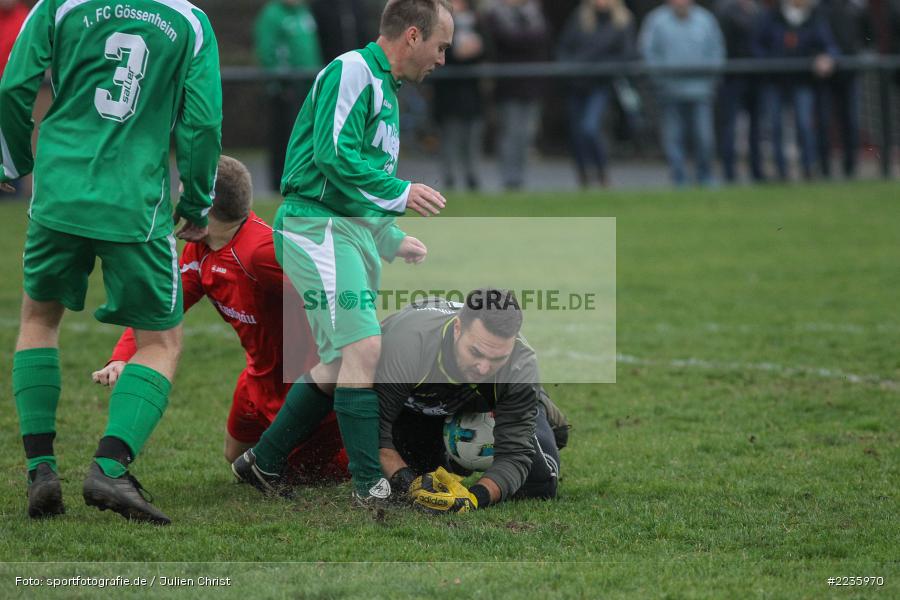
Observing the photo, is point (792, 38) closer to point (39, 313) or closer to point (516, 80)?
point (516, 80)

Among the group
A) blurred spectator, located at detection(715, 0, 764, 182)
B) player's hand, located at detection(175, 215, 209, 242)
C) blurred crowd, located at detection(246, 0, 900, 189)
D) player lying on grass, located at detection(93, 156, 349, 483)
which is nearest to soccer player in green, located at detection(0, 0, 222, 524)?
player's hand, located at detection(175, 215, 209, 242)

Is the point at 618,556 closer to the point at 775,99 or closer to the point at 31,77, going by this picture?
the point at 31,77

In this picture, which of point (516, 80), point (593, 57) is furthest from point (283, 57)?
point (593, 57)

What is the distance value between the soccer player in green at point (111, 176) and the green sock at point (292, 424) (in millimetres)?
533

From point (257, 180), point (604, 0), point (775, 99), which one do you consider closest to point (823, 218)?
point (775, 99)

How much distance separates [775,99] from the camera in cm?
1595

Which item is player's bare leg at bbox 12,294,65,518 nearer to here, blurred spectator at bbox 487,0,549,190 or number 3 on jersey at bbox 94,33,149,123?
number 3 on jersey at bbox 94,33,149,123

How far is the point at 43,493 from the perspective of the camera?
4410 millimetres

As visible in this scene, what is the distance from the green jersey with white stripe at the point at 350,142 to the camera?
15.0ft

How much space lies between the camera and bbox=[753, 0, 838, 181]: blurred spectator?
52.3 feet

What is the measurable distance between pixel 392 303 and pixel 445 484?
4.77 m

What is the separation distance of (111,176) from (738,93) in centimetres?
1281

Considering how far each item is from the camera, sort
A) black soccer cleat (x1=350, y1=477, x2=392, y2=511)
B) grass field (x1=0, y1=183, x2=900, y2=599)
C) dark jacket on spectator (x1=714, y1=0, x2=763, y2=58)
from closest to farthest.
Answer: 1. grass field (x1=0, y1=183, x2=900, y2=599)
2. black soccer cleat (x1=350, y1=477, x2=392, y2=511)
3. dark jacket on spectator (x1=714, y1=0, x2=763, y2=58)

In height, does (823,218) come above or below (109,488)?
above
